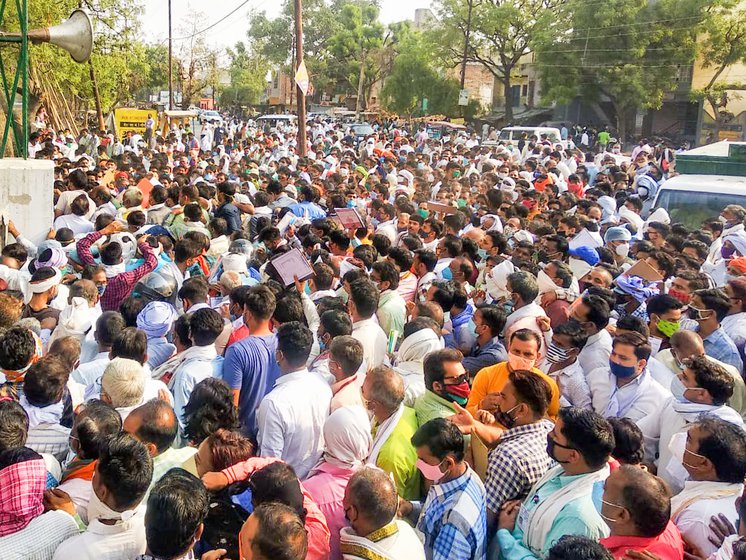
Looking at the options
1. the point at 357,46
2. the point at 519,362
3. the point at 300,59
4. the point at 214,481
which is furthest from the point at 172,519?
the point at 357,46

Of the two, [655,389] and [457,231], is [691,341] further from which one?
[457,231]

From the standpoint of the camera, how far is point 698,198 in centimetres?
941

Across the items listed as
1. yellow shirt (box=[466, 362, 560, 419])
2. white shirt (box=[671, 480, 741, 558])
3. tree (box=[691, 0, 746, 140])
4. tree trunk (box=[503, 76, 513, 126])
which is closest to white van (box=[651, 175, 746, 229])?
yellow shirt (box=[466, 362, 560, 419])

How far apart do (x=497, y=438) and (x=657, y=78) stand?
34.7m

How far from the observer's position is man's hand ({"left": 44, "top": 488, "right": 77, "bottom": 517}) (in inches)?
114

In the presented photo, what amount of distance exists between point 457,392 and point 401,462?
1.70 feet

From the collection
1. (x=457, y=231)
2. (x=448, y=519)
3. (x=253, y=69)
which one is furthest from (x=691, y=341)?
(x=253, y=69)

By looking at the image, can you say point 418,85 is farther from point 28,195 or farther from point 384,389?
point 384,389

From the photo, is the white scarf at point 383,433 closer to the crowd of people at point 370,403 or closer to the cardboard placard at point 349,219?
the crowd of people at point 370,403

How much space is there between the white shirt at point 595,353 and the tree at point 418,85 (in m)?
41.4

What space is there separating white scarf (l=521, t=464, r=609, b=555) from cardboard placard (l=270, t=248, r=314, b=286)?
297cm

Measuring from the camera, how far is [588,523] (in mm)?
2824

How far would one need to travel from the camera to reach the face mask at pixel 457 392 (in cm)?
383

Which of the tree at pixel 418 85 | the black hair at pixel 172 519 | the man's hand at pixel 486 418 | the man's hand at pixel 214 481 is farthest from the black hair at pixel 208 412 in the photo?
the tree at pixel 418 85
